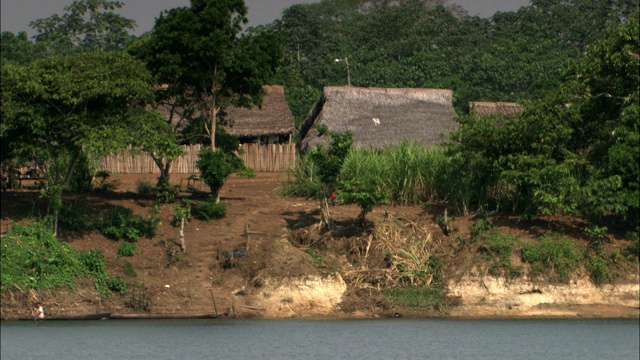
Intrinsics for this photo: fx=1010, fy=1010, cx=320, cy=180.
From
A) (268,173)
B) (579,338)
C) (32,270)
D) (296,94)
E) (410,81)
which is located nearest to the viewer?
(579,338)

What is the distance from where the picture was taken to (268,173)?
29.8 meters

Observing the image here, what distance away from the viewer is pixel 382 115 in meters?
30.4

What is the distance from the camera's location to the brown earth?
18688 millimetres

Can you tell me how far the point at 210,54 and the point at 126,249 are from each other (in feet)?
15.5

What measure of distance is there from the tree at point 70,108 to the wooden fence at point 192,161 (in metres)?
9.54

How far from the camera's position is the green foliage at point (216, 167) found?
21.5 meters

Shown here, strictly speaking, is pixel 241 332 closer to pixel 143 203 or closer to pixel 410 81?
pixel 143 203

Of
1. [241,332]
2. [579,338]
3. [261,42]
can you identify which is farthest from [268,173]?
[579,338]

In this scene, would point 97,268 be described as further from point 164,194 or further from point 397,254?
point 397,254

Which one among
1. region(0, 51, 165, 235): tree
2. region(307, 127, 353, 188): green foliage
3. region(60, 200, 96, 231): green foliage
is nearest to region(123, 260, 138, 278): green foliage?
region(60, 200, 96, 231): green foliage

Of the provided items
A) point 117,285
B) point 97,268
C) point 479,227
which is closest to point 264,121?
point 479,227

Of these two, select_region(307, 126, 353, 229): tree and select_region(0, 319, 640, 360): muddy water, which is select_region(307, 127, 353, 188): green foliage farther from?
select_region(0, 319, 640, 360): muddy water

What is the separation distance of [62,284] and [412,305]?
21.3 ft

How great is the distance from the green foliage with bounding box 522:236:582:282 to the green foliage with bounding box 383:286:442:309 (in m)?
1.93
